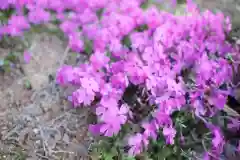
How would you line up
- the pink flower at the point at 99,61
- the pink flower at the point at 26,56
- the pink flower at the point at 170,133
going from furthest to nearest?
the pink flower at the point at 26,56 → the pink flower at the point at 99,61 → the pink flower at the point at 170,133

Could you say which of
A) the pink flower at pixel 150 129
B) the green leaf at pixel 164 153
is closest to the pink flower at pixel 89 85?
the pink flower at pixel 150 129

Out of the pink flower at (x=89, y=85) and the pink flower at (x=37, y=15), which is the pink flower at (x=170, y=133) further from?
the pink flower at (x=37, y=15)

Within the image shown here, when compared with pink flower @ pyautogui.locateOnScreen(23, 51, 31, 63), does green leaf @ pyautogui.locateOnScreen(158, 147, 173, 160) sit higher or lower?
lower

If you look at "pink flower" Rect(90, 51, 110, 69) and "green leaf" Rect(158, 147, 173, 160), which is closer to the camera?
"green leaf" Rect(158, 147, 173, 160)

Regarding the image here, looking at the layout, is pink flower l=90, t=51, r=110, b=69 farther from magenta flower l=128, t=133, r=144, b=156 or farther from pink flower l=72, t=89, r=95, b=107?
magenta flower l=128, t=133, r=144, b=156

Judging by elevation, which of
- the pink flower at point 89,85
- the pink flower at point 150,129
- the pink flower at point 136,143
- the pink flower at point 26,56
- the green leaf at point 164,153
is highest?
the pink flower at point 89,85

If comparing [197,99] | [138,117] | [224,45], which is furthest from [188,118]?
[224,45]

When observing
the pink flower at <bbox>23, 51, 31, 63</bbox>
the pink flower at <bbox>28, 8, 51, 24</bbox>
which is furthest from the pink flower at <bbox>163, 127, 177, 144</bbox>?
the pink flower at <bbox>28, 8, 51, 24</bbox>

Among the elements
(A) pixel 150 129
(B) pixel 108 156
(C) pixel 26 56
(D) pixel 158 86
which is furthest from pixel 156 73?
(C) pixel 26 56

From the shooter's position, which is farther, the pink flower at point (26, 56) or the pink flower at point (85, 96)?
the pink flower at point (26, 56)

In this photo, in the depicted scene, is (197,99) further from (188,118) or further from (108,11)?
(108,11)
